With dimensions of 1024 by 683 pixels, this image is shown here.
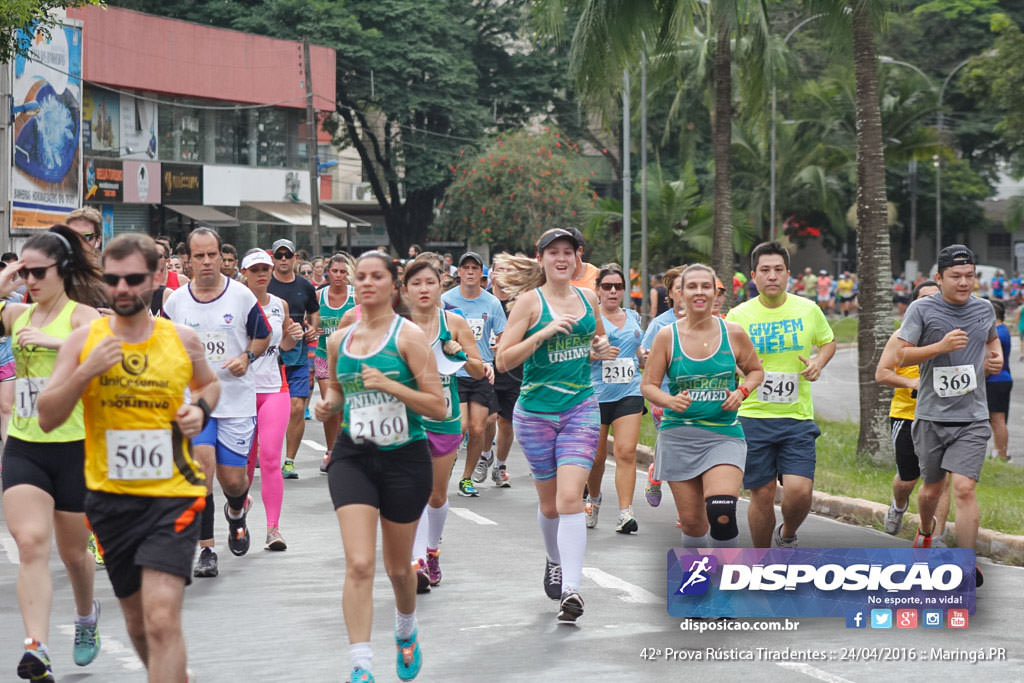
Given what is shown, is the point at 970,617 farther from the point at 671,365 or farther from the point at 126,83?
the point at 126,83

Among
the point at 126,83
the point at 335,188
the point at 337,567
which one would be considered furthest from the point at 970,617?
the point at 335,188

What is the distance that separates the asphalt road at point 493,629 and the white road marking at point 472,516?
2.31 ft

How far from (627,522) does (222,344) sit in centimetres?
328

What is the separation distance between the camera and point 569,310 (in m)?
7.92

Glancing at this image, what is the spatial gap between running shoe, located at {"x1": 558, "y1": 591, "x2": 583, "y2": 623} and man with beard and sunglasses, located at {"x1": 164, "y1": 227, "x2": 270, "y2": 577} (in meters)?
2.48

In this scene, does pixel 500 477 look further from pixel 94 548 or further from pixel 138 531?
pixel 138 531

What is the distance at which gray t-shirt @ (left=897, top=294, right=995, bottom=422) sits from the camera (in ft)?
28.2

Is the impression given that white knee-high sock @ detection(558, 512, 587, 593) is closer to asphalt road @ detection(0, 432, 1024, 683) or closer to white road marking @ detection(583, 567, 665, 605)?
asphalt road @ detection(0, 432, 1024, 683)

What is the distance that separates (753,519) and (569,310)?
1.56 meters

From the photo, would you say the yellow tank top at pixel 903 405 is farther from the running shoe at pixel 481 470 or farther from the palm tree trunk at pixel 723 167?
the palm tree trunk at pixel 723 167

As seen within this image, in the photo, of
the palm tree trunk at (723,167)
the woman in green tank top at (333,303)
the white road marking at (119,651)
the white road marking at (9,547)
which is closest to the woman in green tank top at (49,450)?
the white road marking at (119,651)

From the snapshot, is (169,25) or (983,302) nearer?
(983,302)
